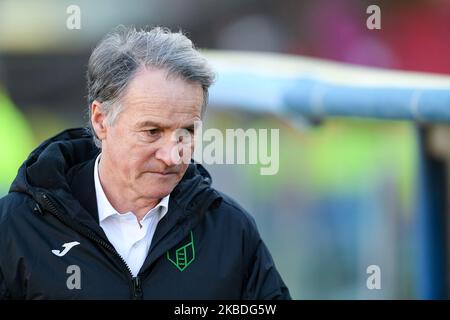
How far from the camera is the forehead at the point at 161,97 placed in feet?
6.52

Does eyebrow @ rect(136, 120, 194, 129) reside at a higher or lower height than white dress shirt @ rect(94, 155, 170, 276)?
higher

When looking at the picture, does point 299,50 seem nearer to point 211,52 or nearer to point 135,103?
point 211,52

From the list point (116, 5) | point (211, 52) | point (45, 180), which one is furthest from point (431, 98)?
point (45, 180)

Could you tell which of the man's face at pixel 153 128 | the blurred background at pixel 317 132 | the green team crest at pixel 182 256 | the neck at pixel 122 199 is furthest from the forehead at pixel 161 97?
the blurred background at pixel 317 132

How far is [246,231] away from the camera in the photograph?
212cm

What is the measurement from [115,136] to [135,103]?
3.8 inches

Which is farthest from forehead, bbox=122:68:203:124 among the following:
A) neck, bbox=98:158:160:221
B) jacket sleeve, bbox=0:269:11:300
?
→ jacket sleeve, bbox=0:269:11:300

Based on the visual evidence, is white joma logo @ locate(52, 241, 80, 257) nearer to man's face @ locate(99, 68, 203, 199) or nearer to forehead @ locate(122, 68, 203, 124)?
man's face @ locate(99, 68, 203, 199)

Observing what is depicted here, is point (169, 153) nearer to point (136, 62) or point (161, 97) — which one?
point (161, 97)

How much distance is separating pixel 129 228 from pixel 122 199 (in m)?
0.07

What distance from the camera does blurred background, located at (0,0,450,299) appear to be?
12.1 ft

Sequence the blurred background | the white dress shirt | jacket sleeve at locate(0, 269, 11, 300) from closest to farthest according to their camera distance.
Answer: jacket sleeve at locate(0, 269, 11, 300) < the white dress shirt < the blurred background

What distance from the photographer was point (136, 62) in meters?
2.04

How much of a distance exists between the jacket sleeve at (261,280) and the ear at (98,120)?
44 centimetres
